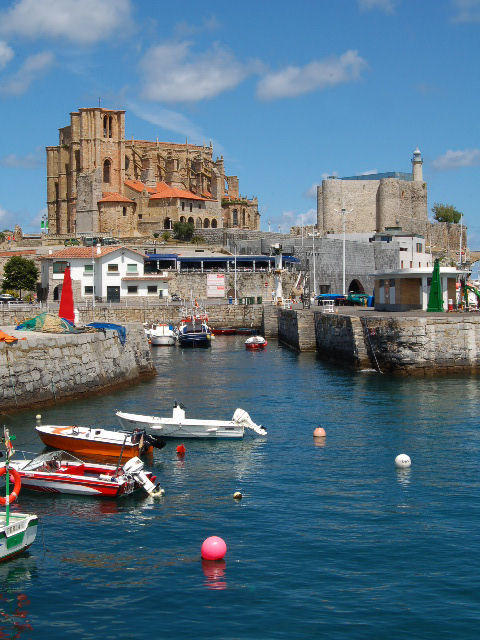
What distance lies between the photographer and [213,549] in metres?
16.3

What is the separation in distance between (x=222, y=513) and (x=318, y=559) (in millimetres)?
3408

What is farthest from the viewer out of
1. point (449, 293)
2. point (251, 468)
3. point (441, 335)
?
point (449, 293)

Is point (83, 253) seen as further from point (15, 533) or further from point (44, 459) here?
point (15, 533)

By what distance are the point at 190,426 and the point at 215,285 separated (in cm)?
5752

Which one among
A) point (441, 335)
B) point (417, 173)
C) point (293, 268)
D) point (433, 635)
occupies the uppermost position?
point (417, 173)

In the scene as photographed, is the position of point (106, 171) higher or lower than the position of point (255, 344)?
higher

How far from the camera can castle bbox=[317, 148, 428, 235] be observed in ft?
395

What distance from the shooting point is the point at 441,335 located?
132 feet

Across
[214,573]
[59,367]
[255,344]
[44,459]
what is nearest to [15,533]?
[214,573]

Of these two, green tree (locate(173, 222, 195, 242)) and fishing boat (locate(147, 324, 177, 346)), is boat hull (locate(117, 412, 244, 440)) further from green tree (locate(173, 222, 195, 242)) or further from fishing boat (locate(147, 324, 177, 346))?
green tree (locate(173, 222, 195, 242))

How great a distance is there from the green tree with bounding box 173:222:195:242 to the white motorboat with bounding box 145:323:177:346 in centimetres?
4024

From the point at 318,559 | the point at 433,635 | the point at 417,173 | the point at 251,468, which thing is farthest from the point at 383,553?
the point at 417,173

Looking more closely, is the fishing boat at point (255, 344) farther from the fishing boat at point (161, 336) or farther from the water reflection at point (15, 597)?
the water reflection at point (15, 597)

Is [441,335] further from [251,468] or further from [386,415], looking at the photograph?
[251,468]
